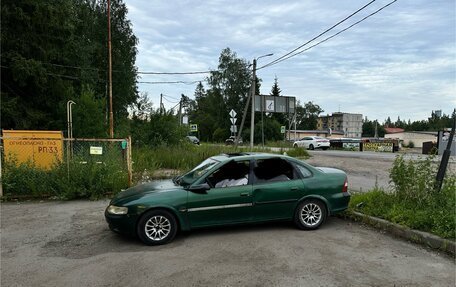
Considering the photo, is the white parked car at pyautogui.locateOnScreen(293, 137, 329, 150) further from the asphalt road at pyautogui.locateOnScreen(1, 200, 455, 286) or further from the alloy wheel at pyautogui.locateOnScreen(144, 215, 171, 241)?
the alloy wheel at pyautogui.locateOnScreen(144, 215, 171, 241)

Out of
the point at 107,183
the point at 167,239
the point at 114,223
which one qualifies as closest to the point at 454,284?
the point at 167,239

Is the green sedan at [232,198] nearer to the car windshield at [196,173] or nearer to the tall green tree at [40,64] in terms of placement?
the car windshield at [196,173]

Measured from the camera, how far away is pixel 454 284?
4.30 m

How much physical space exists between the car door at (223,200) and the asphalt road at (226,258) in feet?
1.00

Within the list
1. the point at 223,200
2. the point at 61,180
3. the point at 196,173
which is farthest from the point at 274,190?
the point at 61,180

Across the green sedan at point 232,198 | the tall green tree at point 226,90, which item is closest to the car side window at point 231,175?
the green sedan at point 232,198

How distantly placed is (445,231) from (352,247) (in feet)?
4.76

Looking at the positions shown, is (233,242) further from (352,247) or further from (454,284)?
(454,284)

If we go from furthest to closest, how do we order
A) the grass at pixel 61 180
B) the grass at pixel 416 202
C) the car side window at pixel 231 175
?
the grass at pixel 61 180, the car side window at pixel 231 175, the grass at pixel 416 202

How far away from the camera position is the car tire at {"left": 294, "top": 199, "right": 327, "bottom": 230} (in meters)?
6.54

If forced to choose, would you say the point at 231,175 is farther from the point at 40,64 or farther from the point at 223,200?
the point at 40,64

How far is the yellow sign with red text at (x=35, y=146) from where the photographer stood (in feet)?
36.2

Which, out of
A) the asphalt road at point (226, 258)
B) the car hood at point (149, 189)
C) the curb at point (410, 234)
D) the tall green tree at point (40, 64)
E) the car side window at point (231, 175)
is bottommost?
the asphalt road at point (226, 258)

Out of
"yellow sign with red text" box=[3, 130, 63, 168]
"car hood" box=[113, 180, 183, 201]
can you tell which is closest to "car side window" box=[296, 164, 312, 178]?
"car hood" box=[113, 180, 183, 201]
